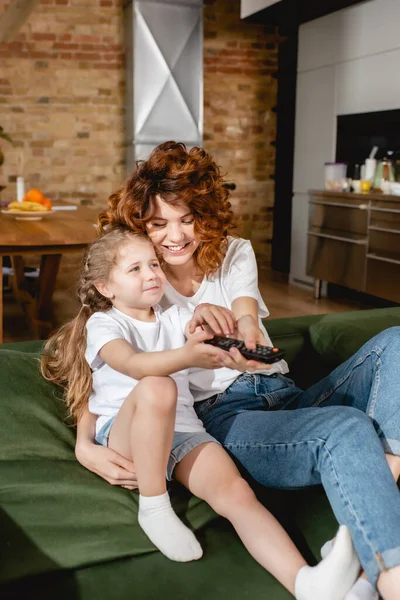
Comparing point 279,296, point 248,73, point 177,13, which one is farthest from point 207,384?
point 248,73

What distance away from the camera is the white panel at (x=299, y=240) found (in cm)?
585

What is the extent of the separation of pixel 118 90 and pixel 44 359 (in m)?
4.87

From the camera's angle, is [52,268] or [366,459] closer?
[366,459]

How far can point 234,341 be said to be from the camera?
1.26 metres

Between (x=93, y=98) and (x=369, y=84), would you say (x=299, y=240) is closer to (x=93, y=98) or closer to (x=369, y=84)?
(x=369, y=84)

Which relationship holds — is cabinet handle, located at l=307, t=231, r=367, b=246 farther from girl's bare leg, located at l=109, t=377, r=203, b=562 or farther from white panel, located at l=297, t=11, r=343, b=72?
girl's bare leg, located at l=109, t=377, r=203, b=562

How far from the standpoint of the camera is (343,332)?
215 centimetres

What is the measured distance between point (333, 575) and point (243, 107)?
19.3 ft

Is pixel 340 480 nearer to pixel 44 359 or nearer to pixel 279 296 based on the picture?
pixel 44 359

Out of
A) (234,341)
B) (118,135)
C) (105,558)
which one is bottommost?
(105,558)

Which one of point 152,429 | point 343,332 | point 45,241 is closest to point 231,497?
point 152,429

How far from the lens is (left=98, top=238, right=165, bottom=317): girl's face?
153 cm

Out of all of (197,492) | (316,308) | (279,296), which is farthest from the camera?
(279,296)

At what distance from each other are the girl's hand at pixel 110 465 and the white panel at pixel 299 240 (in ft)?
14.6
